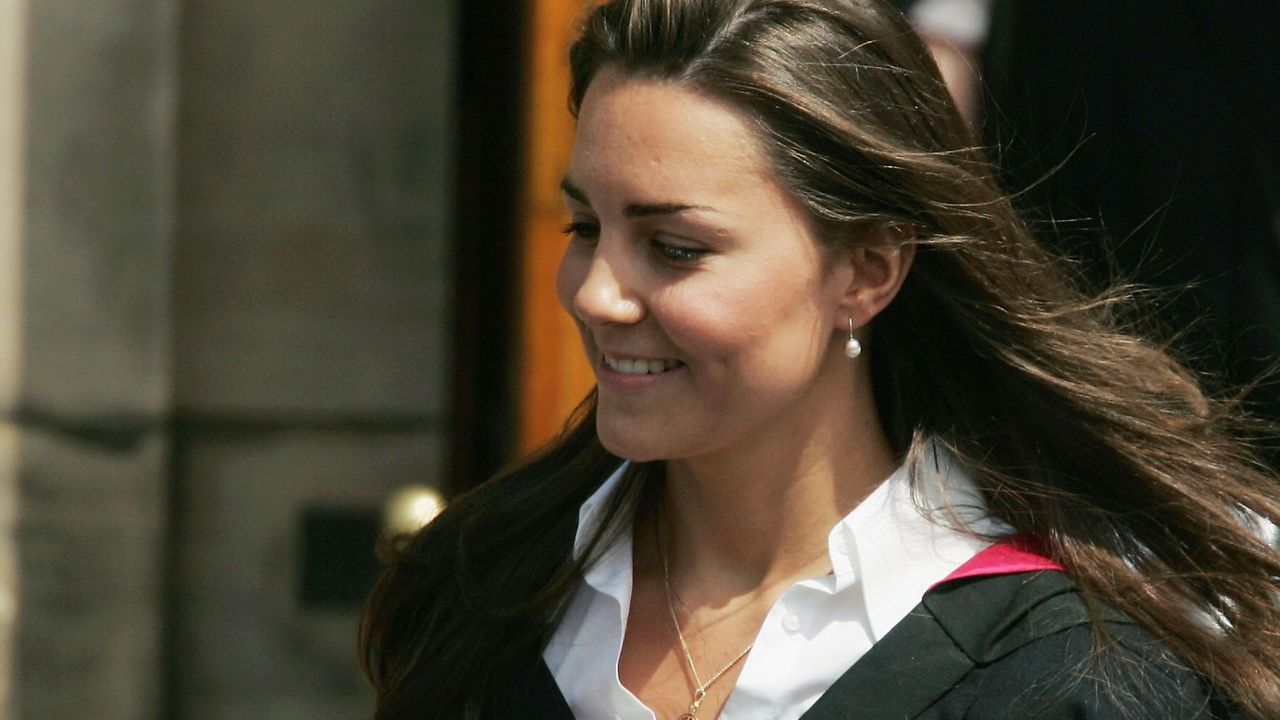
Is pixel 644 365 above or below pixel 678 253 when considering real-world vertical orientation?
below

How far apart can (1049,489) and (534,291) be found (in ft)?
6.38

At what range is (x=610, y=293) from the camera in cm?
212

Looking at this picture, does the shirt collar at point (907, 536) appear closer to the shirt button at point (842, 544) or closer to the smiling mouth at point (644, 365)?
the shirt button at point (842, 544)

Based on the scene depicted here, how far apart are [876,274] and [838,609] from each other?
0.42m

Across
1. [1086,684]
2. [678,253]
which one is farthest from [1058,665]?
[678,253]

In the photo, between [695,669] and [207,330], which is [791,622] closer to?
[695,669]

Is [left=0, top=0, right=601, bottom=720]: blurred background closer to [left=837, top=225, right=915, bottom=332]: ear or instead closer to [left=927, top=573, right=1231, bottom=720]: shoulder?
[left=837, top=225, right=915, bottom=332]: ear

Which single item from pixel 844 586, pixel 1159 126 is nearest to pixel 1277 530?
pixel 844 586

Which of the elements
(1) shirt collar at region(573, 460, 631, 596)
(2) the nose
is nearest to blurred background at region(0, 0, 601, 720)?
(1) shirt collar at region(573, 460, 631, 596)

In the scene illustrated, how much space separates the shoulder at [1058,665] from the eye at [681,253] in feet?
1.60

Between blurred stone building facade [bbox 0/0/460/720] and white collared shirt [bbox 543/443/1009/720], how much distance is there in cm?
200

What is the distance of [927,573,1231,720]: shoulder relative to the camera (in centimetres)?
196

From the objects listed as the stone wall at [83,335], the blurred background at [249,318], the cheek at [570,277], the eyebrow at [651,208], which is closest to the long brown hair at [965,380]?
the eyebrow at [651,208]

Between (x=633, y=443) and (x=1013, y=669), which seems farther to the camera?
(x=633, y=443)
